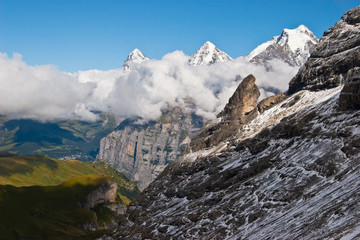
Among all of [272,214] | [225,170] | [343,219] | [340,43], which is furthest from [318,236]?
[340,43]

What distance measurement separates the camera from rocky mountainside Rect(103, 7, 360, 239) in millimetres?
94475

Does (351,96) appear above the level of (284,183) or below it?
above

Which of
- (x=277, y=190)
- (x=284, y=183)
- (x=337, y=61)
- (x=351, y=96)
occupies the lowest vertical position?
(x=277, y=190)

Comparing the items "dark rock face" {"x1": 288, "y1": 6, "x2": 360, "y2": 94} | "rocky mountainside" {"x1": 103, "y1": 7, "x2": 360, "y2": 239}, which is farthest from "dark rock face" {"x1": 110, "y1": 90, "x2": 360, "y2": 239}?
"dark rock face" {"x1": 288, "y1": 6, "x2": 360, "y2": 94}

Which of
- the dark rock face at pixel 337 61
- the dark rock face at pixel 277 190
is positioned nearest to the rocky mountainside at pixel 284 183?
the dark rock face at pixel 277 190

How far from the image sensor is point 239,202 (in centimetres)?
13088

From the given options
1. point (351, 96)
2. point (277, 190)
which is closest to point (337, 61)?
point (351, 96)

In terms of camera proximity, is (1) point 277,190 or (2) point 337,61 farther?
(2) point 337,61

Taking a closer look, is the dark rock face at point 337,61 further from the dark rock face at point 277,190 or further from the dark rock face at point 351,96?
the dark rock face at point 351,96

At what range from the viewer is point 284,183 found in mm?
122062

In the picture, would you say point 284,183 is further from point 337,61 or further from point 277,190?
point 337,61

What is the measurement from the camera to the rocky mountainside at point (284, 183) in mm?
94475

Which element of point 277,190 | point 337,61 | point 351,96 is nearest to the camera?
point 277,190

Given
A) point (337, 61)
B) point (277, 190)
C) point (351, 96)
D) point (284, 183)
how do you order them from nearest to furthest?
1. point (277, 190)
2. point (284, 183)
3. point (351, 96)
4. point (337, 61)
